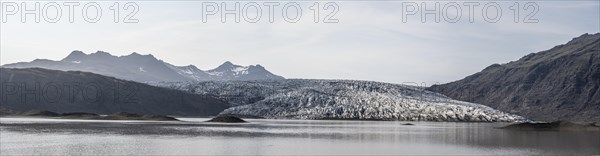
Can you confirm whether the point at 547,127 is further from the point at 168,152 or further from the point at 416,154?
the point at 168,152

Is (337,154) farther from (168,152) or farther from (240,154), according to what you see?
(168,152)

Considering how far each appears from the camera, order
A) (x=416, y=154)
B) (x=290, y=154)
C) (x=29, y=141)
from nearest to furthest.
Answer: (x=290, y=154) < (x=416, y=154) < (x=29, y=141)

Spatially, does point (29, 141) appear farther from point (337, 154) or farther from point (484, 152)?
point (484, 152)

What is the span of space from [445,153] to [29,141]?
36549mm

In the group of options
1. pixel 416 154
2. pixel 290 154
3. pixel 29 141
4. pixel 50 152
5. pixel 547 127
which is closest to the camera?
pixel 50 152

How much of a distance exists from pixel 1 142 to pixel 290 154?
82.9 ft

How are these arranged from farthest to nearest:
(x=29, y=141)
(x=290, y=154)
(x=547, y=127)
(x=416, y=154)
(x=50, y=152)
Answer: (x=547, y=127)
(x=29, y=141)
(x=416, y=154)
(x=290, y=154)
(x=50, y=152)

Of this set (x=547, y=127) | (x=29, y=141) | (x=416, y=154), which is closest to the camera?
(x=416, y=154)

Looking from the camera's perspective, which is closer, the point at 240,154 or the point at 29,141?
the point at 240,154

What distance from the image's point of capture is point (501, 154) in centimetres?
5603

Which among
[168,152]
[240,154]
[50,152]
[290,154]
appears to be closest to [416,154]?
[290,154]

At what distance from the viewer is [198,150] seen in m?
52.7

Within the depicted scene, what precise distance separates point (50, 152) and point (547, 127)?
123036mm

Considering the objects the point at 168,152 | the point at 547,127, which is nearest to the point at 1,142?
the point at 168,152
